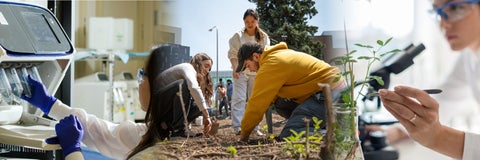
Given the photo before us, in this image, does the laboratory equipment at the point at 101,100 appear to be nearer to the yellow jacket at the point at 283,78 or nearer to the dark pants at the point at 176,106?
the dark pants at the point at 176,106

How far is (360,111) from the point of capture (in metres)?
0.84

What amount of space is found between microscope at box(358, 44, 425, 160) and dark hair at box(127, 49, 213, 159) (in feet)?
0.85

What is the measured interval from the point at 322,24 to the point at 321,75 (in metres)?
0.07

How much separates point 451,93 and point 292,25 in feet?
1.11

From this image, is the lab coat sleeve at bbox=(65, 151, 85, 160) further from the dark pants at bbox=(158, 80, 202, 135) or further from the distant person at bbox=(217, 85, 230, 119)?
the distant person at bbox=(217, 85, 230, 119)

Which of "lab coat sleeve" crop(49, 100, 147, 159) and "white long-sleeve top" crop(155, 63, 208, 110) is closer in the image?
"white long-sleeve top" crop(155, 63, 208, 110)

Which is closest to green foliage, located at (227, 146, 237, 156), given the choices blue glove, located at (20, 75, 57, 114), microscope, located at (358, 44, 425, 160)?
microscope, located at (358, 44, 425, 160)

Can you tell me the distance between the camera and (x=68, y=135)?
1399 mm

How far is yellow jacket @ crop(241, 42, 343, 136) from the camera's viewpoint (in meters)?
0.71

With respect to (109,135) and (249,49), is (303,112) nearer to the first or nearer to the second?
(249,49)

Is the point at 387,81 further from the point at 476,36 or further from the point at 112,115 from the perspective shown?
the point at 112,115

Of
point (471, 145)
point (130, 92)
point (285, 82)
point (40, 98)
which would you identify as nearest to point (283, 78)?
point (285, 82)

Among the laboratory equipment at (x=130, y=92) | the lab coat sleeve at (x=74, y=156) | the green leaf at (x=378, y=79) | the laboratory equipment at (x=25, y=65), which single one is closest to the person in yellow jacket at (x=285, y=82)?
the green leaf at (x=378, y=79)

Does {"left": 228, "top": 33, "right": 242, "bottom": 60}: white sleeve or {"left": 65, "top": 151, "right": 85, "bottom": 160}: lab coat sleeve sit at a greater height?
{"left": 228, "top": 33, "right": 242, "bottom": 60}: white sleeve
